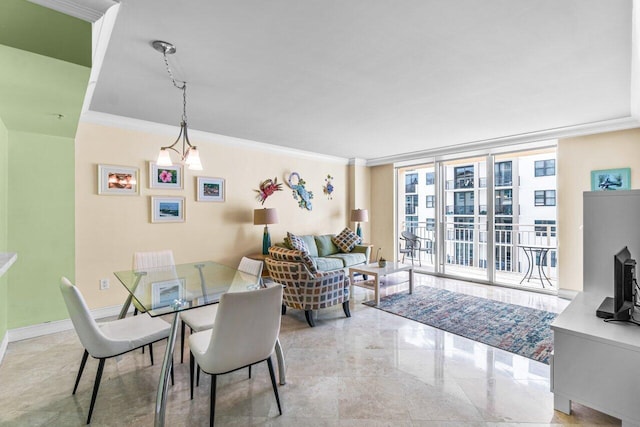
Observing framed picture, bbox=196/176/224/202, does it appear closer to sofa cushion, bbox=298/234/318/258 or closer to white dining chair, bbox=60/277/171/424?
sofa cushion, bbox=298/234/318/258

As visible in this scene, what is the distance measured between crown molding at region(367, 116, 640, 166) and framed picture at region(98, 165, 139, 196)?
475 centimetres

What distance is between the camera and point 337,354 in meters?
2.66

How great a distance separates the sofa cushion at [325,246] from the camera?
18.3 ft

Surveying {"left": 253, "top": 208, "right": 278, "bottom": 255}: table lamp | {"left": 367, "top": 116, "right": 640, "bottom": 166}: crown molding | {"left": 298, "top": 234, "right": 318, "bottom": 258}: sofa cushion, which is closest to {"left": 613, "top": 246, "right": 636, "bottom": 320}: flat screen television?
{"left": 367, "top": 116, "right": 640, "bottom": 166}: crown molding

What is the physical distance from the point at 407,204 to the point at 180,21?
5939mm

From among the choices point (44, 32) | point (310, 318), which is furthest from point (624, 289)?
point (44, 32)

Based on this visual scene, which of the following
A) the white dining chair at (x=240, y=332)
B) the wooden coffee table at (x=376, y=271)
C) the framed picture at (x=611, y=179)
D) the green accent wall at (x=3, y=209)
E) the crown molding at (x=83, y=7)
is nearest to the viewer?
the crown molding at (x=83, y=7)

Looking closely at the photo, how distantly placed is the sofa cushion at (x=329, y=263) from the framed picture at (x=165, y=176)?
2456mm

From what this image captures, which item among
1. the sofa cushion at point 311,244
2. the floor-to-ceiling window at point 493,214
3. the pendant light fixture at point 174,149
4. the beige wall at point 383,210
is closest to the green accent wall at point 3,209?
the pendant light fixture at point 174,149

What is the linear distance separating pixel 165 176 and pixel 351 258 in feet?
10.9

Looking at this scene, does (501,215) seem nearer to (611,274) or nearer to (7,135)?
(611,274)

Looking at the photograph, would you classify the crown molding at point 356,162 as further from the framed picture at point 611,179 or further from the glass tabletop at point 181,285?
the glass tabletop at point 181,285

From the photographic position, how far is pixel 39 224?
3025mm

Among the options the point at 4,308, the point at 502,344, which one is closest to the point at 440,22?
the point at 502,344
